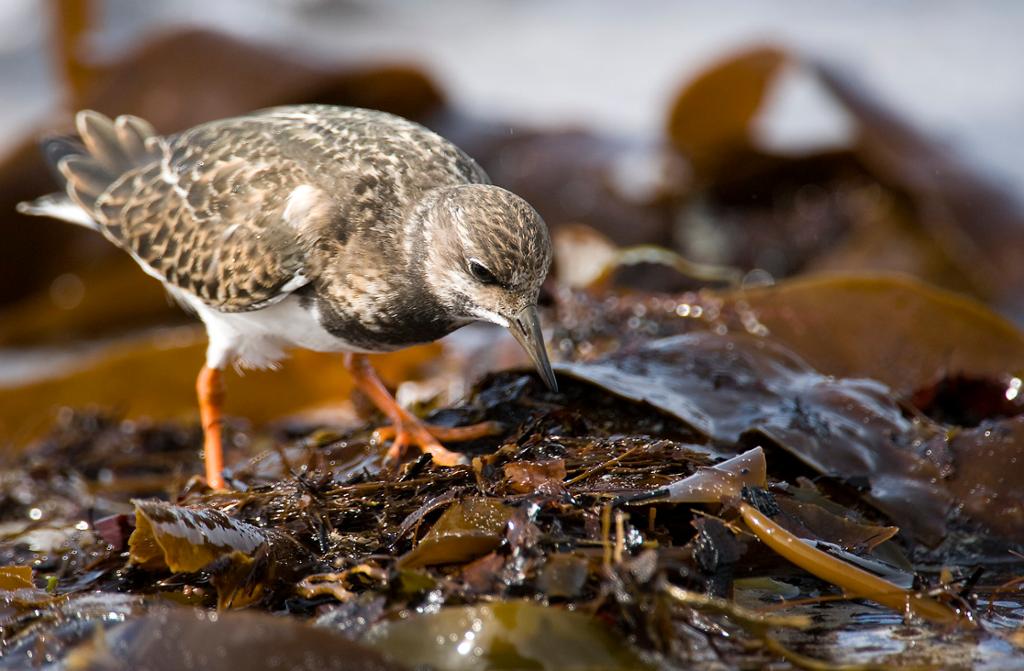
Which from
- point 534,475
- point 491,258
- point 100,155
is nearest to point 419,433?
point 491,258

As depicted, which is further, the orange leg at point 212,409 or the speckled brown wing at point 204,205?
the orange leg at point 212,409

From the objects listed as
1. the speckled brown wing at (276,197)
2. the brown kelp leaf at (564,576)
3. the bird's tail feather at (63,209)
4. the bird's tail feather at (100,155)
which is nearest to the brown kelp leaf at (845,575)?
the brown kelp leaf at (564,576)

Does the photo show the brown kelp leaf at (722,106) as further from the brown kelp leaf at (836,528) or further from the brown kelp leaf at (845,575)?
the brown kelp leaf at (845,575)

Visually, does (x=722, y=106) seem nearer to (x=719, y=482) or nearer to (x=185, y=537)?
(x=719, y=482)

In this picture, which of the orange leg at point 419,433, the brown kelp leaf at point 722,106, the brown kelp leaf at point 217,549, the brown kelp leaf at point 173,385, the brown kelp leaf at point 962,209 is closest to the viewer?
the brown kelp leaf at point 217,549

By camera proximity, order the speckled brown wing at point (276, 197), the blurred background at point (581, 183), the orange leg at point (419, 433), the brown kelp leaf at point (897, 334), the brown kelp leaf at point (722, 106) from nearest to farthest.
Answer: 1. the orange leg at point (419, 433)
2. the speckled brown wing at point (276, 197)
3. the brown kelp leaf at point (897, 334)
4. the blurred background at point (581, 183)
5. the brown kelp leaf at point (722, 106)

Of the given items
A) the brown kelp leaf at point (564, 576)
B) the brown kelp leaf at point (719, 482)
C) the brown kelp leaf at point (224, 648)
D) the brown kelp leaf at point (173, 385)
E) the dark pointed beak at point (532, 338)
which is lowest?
the brown kelp leaf at point (173, 385)

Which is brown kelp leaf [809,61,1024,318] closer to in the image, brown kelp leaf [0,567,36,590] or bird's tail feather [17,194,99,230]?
bird's tail feather [17,194,99,230]

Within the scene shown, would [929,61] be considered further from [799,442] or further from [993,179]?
[799,442]
